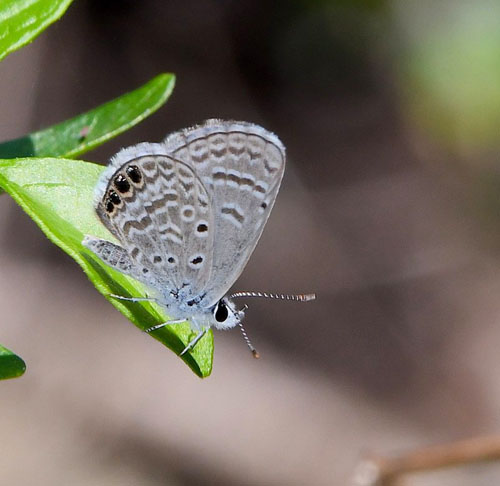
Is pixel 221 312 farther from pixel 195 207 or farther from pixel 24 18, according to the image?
pixel 24 18

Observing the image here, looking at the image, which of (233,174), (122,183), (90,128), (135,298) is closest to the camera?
(135,298)

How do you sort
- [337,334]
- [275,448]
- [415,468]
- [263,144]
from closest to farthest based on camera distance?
[263,144], [415,468], [275,448], [337,334]

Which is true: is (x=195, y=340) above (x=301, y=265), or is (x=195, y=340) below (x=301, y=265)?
above

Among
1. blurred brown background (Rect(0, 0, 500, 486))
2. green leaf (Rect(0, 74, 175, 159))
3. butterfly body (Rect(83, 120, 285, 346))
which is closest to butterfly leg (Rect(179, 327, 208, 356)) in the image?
butterfly body (Rect(83, 120, 285, 346))

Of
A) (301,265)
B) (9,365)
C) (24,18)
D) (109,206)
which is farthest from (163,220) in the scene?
(301,265)

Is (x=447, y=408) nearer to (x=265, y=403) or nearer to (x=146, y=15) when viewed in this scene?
(x=265, y=403)

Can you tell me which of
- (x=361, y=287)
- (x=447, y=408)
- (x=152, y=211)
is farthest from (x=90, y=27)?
(x=152, y=211)

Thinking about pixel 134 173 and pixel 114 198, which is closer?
pixel 114 198
